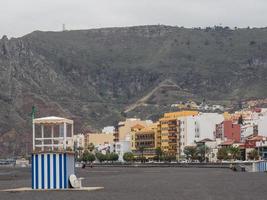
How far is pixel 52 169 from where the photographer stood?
54.1m

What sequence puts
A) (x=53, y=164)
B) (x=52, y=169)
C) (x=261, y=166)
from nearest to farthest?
(x=53, y=164) → (x=52, y=169) → (x=261, y=166)

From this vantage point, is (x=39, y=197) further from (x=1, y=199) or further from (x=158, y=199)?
(x=158, y=199)

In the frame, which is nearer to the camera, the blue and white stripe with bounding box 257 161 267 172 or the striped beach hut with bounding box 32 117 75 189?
the striped beach hut with bounding box 32 117 75 189

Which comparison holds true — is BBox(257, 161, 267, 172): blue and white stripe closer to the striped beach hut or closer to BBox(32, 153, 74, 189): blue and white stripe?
the striped beach hut

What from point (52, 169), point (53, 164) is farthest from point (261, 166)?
point (53, 164)

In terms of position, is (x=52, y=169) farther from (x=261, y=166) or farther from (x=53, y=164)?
(x=261, y=166)

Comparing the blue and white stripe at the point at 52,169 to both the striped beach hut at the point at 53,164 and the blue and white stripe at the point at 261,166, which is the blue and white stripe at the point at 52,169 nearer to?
the striped beach hut at the point at 53,164

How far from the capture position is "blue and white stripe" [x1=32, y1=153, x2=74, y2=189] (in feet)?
177

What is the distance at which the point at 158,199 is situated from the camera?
164 ft

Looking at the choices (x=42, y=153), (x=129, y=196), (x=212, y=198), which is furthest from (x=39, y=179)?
(x=212, y=198)

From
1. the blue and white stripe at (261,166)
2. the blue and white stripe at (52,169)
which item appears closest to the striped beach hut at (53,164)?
the blue and white stripe at (52,169)

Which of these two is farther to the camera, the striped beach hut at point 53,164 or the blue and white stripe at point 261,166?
the blue and white stripe at point 261,166

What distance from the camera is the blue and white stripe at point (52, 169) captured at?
2119 inches

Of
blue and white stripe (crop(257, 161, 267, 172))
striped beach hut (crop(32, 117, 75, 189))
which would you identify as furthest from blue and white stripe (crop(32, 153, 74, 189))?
blue and white stripe (crop(257, 161, 267, 172))
